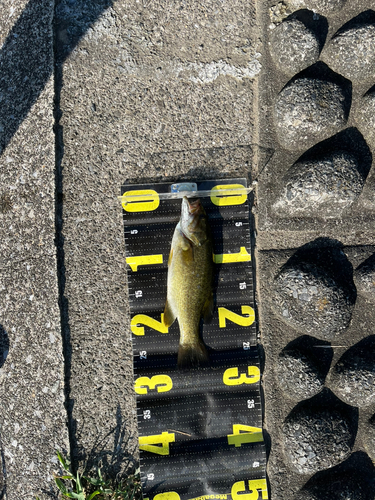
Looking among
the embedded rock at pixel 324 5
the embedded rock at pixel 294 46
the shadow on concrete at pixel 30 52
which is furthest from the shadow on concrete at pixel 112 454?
the embedded rock at pixel 324 5

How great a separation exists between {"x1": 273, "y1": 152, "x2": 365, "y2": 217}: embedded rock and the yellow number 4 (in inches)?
91.5

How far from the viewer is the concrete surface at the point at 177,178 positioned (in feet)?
9.68

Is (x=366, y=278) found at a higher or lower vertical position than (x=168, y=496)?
higher

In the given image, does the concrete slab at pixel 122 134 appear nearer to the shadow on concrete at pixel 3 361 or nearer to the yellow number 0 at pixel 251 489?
the shadow on concrete at pixel 3 361

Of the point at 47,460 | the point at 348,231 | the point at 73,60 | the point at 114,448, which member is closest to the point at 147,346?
the point at 114,448

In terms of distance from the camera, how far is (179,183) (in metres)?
3.10

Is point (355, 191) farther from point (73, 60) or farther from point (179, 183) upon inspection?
point (73, 60)

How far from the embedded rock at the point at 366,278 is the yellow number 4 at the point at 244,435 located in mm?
1790

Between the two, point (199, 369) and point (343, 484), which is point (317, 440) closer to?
point (343, 484)

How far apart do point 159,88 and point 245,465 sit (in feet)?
13.2

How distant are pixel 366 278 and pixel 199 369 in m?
1.94

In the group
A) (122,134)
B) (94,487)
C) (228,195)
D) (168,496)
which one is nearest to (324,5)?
(228,195)

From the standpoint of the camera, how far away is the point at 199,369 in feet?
10.0

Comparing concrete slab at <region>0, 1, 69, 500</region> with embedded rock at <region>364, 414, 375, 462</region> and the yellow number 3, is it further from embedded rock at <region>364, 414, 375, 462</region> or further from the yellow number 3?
embedded rock at <region>364, 414, 375, 462</region>
